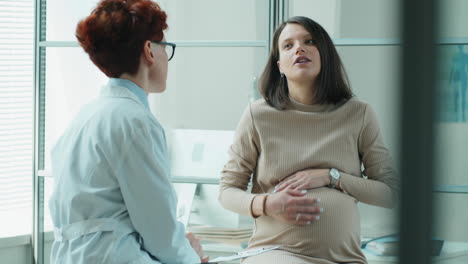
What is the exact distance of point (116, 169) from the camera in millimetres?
1504

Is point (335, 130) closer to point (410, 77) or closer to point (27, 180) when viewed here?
point (410, 77)

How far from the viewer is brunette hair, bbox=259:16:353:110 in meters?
2.17

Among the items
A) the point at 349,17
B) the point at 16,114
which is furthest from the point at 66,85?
the point at 349,17

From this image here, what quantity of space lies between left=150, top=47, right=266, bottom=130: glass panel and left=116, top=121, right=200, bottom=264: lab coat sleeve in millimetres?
Result: 1796

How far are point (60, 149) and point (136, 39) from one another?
34 cm

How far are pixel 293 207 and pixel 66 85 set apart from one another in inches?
A: 87.6

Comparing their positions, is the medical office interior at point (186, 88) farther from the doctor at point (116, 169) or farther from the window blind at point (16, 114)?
the doctor at point (116, 169)

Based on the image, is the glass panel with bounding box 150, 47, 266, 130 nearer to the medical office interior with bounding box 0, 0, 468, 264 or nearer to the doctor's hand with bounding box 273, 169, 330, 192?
the medical office interior with bounding box 0, 0, 468, 264

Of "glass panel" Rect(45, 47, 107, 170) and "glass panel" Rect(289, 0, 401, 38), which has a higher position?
"glass panel" Rect(289, 0, 401, 38)

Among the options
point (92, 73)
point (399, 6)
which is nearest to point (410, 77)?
point (399, 6)

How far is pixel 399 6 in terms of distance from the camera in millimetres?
324

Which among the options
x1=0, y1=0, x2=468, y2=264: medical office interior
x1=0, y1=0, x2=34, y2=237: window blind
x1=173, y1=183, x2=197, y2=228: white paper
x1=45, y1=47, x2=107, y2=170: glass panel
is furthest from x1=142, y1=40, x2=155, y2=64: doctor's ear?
x1=0, y1=0, x2=34, y2=237: window blind

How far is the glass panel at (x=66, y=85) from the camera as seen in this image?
148 inches

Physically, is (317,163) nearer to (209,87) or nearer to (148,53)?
(148,53)
